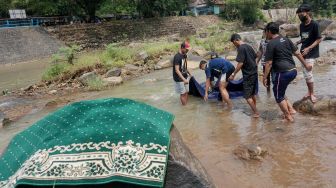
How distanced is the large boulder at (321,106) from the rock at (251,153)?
2.09 metres

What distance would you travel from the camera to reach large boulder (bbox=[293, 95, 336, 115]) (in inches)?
265

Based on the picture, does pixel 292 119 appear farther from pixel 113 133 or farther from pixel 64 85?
pixel 64 85

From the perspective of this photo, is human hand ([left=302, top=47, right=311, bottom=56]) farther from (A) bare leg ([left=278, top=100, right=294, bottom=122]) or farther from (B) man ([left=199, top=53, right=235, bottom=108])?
(B) man ([left=199, top=53, right=235, bottom=108])

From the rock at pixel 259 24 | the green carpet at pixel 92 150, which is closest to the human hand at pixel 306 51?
the green carpet at pixel 92 150

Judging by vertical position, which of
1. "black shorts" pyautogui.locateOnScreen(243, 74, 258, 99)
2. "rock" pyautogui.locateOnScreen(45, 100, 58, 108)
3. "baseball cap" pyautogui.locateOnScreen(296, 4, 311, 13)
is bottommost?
"rock" pyautogui.locateOnScreen(45, 100, 58, 108)

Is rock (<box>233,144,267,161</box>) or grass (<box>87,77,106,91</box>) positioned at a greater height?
rock (<box>233,144,267,161</box>)

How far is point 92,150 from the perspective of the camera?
111 inches

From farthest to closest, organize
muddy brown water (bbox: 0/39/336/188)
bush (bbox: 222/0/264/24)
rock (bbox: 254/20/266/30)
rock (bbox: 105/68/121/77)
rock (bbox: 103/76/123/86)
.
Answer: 1. rock (bbox: 254/20/266/30)
2. bush (bbox: 222/0/264/24)
3. rock (bbox: 105/68/121/77)
4. rock (bbox: 103/76/123/86)
5. muddy brown water (bbox: 0/39/336/188)

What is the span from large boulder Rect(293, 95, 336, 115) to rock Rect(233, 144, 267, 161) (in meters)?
2.09

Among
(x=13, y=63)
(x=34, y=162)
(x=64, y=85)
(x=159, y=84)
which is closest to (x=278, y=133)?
(x=34, y=162)

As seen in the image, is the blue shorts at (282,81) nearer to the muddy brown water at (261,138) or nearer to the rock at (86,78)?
the muddy brown water at (261,138)

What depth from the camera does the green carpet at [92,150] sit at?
2.73 m

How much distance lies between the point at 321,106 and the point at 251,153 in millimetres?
2425

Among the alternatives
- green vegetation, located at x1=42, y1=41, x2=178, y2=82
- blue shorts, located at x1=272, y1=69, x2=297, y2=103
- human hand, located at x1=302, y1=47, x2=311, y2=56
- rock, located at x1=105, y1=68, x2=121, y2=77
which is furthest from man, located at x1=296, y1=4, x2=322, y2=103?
rock, located at x1=105, y1=68, x2=121, y2=77
